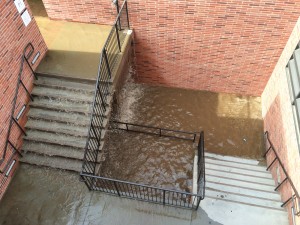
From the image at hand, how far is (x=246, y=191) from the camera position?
6.32 metres

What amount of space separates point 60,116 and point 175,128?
10.1ft

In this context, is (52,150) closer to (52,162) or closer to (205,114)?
(52,162)

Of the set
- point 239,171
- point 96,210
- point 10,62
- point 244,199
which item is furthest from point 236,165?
point 10,62

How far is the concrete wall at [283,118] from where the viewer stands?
5762mm

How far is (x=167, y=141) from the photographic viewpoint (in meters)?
7.55

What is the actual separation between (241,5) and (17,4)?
4796 mm

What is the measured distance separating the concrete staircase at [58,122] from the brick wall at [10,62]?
0.93 feet

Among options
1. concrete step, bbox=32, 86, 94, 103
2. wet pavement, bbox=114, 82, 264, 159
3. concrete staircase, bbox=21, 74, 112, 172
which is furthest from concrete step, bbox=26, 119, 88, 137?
wet pavement, bbox=114, 82, 264, 159

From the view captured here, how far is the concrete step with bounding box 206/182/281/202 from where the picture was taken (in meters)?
6.24

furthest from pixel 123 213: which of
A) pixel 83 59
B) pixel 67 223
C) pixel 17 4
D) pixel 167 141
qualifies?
pixel 17 4

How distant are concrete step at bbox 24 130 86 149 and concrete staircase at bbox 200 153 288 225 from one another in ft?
9.62

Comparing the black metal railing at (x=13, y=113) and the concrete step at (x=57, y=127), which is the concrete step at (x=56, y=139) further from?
the black metal railing at (x=13, y=113)

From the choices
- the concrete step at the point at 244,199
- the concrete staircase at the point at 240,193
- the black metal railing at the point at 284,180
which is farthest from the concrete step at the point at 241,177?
the concrete step at the point at 244,199

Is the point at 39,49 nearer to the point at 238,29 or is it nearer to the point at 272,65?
the point at 238,29
